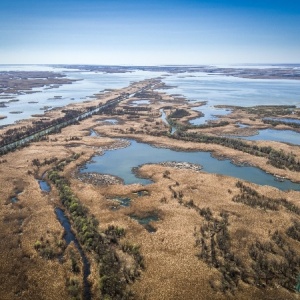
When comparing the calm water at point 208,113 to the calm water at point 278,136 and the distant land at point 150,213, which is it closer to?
the distant land at point 150,213

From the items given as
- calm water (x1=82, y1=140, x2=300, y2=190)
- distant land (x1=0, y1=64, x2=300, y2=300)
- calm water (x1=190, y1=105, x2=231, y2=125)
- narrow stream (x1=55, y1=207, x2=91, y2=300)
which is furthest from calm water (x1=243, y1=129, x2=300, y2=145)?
narrow stream (x1=55, y1=207, x2=91, y2=300)

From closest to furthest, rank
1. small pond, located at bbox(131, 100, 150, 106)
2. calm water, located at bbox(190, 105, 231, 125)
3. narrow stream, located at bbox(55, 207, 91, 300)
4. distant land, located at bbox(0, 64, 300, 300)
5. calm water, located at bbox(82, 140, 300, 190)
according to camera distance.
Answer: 1. narrow stream, located at bbox(55, 207, 91, 300)
2. distant land, located at bbox(0, 64, 300, 300)
3. calm water, located at bbox(82, 140, 300, 190)
4. calm water, located at bbox(190, 105, 231, 125)
5. small pond, located at bbox(131, 100, 150, 106)

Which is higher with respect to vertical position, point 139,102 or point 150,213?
point 150,213

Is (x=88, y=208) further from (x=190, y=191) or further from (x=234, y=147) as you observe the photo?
(x=234, y=147)

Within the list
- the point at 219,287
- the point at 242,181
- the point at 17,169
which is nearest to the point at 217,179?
the point at 242,181

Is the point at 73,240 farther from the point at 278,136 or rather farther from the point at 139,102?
the point at 139,102

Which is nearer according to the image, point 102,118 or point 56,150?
point 56,150

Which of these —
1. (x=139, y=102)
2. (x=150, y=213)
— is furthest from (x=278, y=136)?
(x=139, y=102)

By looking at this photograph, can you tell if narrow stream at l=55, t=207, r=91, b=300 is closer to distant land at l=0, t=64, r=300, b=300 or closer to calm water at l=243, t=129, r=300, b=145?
distant land at l=0, t=64, r=300, b=300
